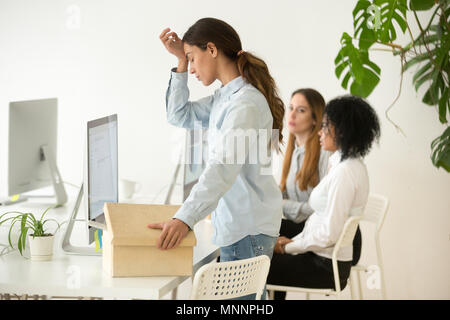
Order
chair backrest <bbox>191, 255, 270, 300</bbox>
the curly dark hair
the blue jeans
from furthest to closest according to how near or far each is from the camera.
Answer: the curly dark hair → the blue jeans → chair backrest <bbox>191, 255, 270, 300</bbox>

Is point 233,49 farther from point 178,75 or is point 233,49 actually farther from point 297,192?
point 297,192

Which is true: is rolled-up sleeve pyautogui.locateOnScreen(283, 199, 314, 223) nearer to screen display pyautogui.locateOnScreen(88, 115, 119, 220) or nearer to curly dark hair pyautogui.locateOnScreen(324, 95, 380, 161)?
curly dark hair pyautogui.locateOnScreen(324, 95, 380, 161)

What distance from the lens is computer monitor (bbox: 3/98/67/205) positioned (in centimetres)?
254

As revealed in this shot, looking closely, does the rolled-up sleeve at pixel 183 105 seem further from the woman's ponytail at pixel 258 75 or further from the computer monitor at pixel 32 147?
the computer monitor at pixel 32 147

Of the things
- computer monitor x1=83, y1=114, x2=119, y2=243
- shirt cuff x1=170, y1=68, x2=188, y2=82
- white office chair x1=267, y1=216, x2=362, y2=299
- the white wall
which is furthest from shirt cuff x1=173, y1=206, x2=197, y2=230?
the white wall

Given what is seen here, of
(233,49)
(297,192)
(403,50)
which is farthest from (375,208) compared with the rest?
(233,49)

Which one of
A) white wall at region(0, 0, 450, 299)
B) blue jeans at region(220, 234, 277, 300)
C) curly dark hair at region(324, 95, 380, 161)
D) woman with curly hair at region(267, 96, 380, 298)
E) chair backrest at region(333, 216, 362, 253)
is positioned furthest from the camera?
white wall at region(0, 0, 450, 299)

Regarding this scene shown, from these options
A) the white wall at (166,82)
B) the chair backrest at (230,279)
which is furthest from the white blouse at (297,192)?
the chair backrest at (230,279)

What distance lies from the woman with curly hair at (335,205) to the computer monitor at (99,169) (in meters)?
0.91

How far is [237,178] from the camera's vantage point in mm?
1690

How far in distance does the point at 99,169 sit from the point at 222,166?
425mm

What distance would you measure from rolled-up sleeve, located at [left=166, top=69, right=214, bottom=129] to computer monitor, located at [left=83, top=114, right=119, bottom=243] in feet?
0.68
